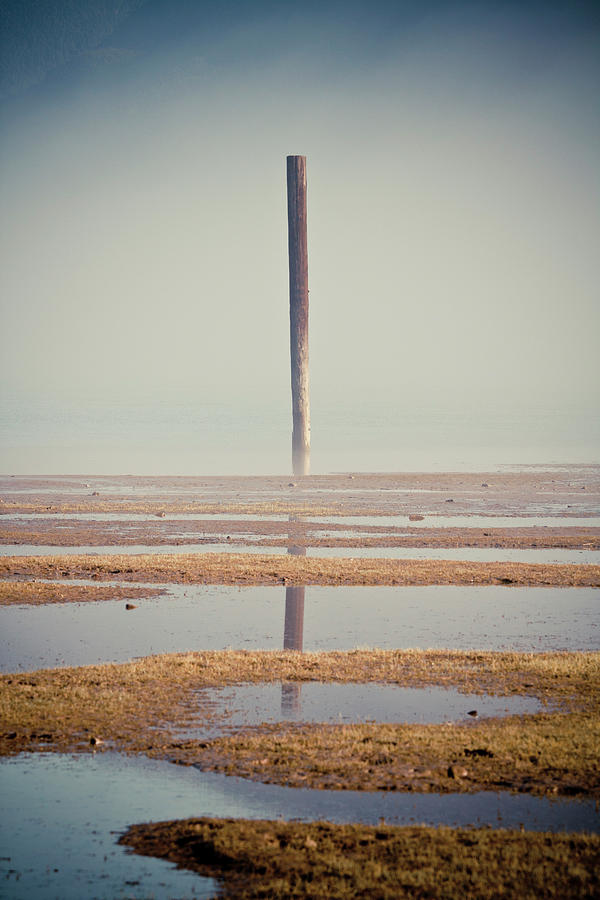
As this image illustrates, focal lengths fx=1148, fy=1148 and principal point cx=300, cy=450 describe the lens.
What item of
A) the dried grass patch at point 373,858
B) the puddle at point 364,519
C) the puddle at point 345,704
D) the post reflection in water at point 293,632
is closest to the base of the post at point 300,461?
the puddle at point 364,519

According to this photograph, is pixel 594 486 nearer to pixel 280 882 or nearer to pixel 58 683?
pixel 58 683

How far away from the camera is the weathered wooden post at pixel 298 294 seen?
55.0 meters

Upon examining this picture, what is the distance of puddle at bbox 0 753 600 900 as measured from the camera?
333 inches

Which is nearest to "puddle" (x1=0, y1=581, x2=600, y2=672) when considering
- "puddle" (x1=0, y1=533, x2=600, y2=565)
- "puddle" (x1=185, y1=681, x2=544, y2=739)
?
"puddle" (x1=185, y1=681, x2=544, y2=739)

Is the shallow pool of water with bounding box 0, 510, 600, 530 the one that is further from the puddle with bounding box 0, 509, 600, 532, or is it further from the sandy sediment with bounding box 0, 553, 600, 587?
the sandy sediment with bounding box 0, 553, 600, 587

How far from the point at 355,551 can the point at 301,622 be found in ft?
32.2

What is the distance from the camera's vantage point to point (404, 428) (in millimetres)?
116000

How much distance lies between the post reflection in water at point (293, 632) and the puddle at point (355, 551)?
3.46ft

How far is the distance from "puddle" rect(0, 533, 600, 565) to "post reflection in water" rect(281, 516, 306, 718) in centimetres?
105

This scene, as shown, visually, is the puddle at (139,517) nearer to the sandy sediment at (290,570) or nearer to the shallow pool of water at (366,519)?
the shallow pool of water at (366,519)

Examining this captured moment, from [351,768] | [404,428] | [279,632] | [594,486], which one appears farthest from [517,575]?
[404,428]

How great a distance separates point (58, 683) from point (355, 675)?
12.4 feet

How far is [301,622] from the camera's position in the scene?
19.1 meters

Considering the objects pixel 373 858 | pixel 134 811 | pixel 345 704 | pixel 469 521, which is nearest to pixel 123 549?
pixel 469 521
